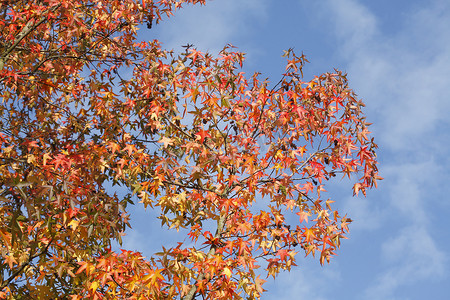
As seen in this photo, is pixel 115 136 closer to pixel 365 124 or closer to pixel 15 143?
pixel 15 143

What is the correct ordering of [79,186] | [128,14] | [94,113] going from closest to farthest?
[79,186]
[128,14]
[94,113]

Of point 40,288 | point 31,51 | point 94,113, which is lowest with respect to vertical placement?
point 40,288

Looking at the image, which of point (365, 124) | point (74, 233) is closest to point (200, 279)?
point (74, 233)

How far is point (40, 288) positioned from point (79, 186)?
1481 millimetres

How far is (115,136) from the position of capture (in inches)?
262

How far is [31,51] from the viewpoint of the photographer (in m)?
6.80

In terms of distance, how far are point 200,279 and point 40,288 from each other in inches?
87.3

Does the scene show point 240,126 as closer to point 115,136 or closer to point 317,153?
point 317,153

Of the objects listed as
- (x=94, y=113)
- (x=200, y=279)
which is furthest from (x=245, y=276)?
(x=94, y=113)

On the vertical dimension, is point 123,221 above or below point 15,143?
Answer: below

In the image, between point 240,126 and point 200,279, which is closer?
point 200,279

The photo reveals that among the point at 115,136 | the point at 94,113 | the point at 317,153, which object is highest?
the point at 94,113

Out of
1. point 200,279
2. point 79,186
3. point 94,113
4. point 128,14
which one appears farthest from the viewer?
point 94,113

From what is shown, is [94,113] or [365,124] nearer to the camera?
[365,124]
